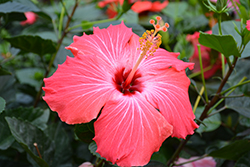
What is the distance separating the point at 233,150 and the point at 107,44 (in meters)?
0.60

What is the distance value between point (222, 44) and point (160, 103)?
250 millimetres

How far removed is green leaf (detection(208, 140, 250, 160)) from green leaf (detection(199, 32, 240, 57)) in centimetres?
35

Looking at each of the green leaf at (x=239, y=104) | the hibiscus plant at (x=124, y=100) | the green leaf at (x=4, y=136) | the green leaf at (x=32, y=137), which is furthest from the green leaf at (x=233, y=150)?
the green leaf at (x=4, y=136)

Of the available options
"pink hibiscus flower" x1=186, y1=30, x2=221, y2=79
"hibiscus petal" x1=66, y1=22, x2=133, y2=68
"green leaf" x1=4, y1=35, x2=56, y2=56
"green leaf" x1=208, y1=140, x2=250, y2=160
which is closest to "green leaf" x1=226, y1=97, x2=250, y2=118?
"green leaf" x1=208, y1=140, x2=250, y2=160

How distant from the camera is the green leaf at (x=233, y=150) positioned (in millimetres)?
847

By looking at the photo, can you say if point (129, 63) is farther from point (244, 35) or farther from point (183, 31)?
point (183, 31)

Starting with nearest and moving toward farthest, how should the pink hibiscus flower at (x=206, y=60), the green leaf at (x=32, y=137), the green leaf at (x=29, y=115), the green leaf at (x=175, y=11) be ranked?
the green leaf at (x=32, y=137), the green leaf at (x=29, y=115), the pink hibiscus flower at (x=206, y=60), the green leaf at (x=175, y=11)

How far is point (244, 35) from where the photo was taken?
0.71 metres

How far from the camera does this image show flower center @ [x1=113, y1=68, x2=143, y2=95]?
734 mm

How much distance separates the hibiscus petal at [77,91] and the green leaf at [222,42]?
1.02ft

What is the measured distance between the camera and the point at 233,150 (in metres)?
0.87

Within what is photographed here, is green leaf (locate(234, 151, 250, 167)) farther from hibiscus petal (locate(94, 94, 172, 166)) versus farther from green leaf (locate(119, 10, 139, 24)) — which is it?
green leaf (locate(119, 10, 139, 24))

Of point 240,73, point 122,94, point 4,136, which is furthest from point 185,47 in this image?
point 4,136

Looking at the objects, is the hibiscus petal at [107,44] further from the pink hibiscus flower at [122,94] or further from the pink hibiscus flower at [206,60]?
the pink hibiscus flower at [206,60]
